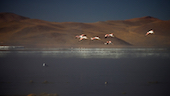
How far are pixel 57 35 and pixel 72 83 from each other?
12439 centimetres

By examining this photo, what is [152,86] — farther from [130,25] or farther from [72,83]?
[130,25]

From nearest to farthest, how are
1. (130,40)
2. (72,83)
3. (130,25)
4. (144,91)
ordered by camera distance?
(144,91)
(72,83)
(130,40)
(130,25)

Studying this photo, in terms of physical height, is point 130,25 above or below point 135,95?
above

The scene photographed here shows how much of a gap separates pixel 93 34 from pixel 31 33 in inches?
1543

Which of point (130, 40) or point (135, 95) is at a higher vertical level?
point (130, 40)

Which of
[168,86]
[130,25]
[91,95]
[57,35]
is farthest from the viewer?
[130,25]

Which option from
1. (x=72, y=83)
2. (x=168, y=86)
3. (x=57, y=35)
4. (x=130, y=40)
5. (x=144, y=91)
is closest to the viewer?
(x=144, y=91)

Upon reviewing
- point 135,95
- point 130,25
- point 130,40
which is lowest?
point 135,95

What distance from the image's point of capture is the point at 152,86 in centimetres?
1052

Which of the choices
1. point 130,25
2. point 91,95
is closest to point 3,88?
point 91,95

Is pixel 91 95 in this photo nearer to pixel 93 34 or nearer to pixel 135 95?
pixel 135 95

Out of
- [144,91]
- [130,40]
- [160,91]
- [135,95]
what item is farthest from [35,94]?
[130,40]

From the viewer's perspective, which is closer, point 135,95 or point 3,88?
point 135,95

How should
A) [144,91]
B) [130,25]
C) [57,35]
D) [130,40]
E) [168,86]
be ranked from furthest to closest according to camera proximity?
[130,25] → [130,40] → [57,35] → [168,86] → [144,91]
